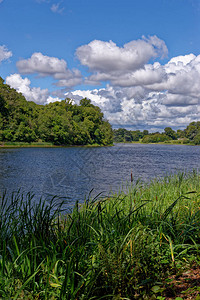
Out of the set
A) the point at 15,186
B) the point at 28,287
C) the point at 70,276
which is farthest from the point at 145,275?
the point at 15,186

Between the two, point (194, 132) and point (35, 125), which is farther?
point (194, 132)

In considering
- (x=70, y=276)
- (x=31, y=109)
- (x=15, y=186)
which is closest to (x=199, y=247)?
(x=70, y=276)

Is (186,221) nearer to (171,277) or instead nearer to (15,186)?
(171,277)

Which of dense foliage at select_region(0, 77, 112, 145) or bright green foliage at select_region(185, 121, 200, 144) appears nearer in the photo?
dense foliage at select_region(0, 77, 112, 145)

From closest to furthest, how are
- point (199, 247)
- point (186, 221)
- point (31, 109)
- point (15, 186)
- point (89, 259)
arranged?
point (89, 259), point (199, 247), point (186, 221), point (15, 186), point (31, 109)

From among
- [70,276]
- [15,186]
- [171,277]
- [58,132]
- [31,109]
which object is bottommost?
[15,186]

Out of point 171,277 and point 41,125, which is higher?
point 41,125

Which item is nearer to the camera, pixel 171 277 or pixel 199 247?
pixel 171 277

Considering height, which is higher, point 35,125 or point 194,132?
point 194,132

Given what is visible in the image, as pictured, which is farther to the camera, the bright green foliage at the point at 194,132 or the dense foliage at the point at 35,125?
the bright green foliage at the point at 194,132

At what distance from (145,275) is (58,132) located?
249 feet

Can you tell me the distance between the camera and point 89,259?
10.5ft

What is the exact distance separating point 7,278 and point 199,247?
2468 mm

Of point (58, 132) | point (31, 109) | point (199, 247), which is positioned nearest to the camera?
point (199, 247)
